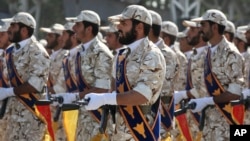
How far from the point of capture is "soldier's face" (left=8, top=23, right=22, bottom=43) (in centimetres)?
1292

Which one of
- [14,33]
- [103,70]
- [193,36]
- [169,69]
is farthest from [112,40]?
[103,70]

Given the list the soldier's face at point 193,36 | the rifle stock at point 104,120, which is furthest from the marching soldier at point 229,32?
the rifle stock at point 104,120

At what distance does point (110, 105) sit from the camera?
10.2 m

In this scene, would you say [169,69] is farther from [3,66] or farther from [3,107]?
[3,66]

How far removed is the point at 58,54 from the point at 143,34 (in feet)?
20.9

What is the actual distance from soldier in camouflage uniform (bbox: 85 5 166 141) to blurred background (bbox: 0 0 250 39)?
541 inches

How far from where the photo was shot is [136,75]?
1001cm

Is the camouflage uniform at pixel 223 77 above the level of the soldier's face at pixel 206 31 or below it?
below

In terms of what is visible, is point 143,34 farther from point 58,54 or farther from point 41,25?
point 41,25

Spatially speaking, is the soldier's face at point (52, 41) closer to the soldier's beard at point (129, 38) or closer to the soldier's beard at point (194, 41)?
the soldier's beard at point (194, 41)

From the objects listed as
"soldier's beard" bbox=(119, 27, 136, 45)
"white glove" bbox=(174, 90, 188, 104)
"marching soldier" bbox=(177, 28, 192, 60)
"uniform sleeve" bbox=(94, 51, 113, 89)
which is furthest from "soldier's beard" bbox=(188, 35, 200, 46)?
"soldier's beard" bbox=(119, 27, 136, 45)

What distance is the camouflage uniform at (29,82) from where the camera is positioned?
12.5m

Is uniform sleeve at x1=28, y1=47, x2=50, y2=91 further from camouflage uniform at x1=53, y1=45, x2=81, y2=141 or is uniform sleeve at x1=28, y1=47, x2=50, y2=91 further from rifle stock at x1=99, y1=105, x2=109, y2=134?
rifle stock at x1=99, y1=105, x2=109, y2=134

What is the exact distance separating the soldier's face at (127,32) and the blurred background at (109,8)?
1371 centimetres
